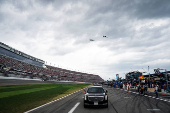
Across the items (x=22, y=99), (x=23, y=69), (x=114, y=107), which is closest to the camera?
(x=114, y=107)

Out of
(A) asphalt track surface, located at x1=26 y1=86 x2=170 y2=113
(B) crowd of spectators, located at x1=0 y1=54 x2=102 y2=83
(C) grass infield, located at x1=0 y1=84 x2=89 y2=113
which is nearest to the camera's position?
(A) asphalt track surface, located at x1=26 y1=86 x2=170 y2=113

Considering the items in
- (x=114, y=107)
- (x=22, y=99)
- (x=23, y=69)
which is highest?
(x=23, y=69)

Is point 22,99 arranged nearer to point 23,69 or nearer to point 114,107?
point 114,107

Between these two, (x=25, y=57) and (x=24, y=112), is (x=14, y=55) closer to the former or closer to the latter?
(x=25, y=57)

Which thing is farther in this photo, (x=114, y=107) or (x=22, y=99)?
(x=22, y=99)

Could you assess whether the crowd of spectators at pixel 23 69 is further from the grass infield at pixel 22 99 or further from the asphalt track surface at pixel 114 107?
the asphalt track surface at pixel 114 107

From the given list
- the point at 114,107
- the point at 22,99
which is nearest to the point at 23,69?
the point at 22,99

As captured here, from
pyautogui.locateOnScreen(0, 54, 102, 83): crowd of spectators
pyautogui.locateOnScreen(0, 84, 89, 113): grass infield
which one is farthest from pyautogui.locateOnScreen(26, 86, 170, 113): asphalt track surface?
pyautogui.locateOnScreen(0, 54, 102, 83): crowd of spectators

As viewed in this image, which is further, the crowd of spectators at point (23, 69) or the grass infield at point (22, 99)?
the crowd of spectators at point (23, 69)

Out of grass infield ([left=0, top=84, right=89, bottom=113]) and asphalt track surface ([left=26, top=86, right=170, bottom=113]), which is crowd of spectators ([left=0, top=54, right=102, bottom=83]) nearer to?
grass infield ([left=0, top=84, right=89, bottom=113])

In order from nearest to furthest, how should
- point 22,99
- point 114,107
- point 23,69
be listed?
point 114,107 → point 22,99 → point 23,69

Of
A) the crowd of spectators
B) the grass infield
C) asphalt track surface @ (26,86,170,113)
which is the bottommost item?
the grass infield

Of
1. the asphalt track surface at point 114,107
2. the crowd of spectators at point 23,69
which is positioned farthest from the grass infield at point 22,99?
the crowd of spectators at point 23,69

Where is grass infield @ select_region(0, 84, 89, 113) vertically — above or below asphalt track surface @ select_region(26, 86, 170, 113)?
below
